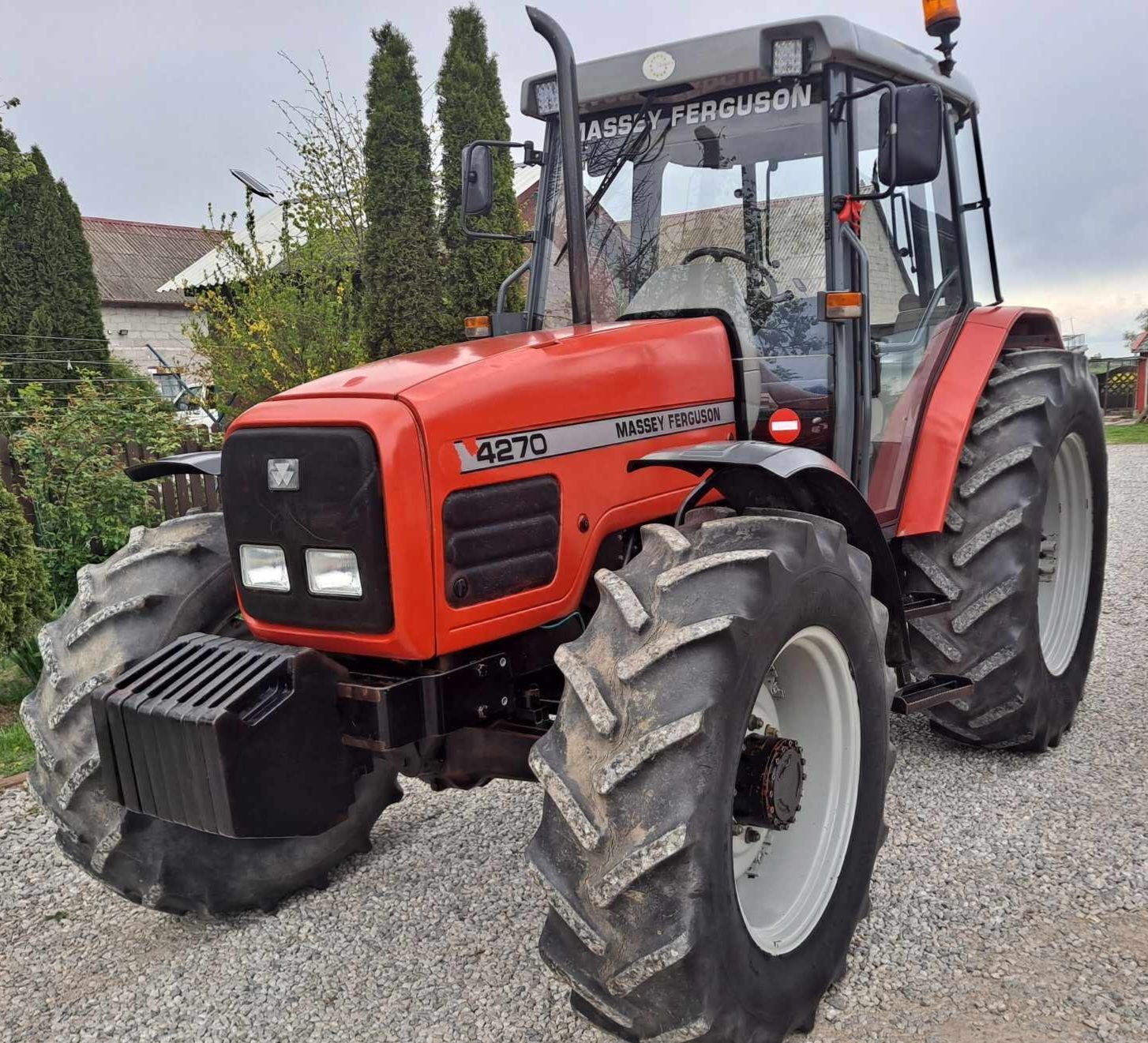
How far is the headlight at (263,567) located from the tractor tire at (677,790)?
2.25 ft

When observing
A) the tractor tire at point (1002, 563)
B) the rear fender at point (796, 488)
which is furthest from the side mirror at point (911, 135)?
the tractor tire at point (1002, 563)

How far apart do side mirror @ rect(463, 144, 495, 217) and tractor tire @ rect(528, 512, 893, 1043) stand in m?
1.70

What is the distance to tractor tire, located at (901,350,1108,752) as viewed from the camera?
361 centimetres

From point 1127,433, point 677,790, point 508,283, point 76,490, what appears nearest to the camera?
point 677,790

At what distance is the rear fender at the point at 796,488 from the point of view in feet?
Answer: 8.14

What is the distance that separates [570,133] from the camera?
2777 mm

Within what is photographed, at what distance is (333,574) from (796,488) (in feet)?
3.88

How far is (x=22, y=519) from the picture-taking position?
216 inches

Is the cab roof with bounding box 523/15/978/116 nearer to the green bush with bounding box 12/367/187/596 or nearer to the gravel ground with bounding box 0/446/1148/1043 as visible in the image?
the gravel ground with bounding box 0/446/1148/1043

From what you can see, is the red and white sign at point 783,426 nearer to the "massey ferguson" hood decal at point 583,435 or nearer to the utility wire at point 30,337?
the "massey ferguson" hood decal at point 583,435

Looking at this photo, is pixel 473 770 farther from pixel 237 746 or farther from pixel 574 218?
pixel 574 218

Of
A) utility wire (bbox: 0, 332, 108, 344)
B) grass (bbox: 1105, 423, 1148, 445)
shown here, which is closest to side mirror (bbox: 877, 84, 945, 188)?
grass (bbox: 1105, 423, 1148, 445)

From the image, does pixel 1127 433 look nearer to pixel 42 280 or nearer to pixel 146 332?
pixel 42 280

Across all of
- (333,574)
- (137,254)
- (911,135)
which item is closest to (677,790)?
(333,574)
